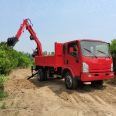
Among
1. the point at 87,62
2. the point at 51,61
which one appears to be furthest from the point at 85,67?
the point at 51,61

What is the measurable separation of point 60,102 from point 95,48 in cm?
402

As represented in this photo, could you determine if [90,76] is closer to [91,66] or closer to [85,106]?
[91,66]

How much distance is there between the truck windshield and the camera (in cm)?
1465

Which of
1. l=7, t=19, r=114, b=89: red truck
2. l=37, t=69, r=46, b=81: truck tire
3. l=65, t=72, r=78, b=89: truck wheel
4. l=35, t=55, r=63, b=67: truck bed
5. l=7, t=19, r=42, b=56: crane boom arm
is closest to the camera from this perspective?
l=7, t=19, r=114, b=89: red truck

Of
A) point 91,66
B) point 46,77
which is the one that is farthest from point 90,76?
point 46,77

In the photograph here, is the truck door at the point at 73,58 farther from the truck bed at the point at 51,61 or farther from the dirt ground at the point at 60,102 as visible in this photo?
the dirt ground at the point at 60,102

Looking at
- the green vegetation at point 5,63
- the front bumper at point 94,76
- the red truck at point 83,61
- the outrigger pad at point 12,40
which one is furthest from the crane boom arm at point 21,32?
the front bumper at point 94,76

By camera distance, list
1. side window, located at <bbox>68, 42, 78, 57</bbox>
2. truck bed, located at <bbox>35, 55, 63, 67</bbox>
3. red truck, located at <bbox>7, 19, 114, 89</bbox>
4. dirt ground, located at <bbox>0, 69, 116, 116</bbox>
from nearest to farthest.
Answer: dirt ground, located at <bbox>0, 69, 116, 116</bbox>
red truck, located at <bbox>7, 19, 114, 89</bbox>
side window, located at <bbox>68, 42, 78, 57</bbox>
truck bed, located at <bbox>35, 55, 63, 67</bbox>

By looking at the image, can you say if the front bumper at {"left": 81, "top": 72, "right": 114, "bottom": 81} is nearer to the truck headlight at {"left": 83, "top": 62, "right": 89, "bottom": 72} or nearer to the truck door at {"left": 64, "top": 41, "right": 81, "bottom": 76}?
the truck headlight at {"left": 83, "top": 62, "right": 89, "bottom": 72}

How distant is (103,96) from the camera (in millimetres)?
13383

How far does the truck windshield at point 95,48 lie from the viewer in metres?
14.6

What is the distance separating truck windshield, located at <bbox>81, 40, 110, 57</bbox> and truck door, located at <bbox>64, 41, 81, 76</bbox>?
14.7 inches

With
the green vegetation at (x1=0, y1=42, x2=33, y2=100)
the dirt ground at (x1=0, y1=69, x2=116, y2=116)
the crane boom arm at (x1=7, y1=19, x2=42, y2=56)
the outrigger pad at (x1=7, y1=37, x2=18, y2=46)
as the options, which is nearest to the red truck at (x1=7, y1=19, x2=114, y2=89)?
the dirt ground at (x1=0, y1=69, x2=116, y2=116)

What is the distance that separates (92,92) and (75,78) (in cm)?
112
